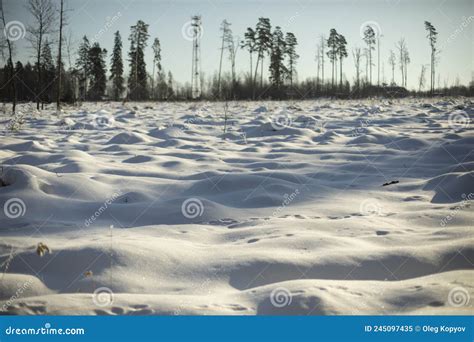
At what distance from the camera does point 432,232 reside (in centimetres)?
262

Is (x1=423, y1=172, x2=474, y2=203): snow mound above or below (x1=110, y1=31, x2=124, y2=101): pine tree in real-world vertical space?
below

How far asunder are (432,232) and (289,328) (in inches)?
62.6

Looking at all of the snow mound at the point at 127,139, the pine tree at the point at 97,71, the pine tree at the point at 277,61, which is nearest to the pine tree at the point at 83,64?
the pine tree at the point at 97,71

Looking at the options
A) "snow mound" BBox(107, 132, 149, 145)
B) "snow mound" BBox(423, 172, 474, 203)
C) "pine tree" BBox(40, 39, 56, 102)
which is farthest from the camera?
"pine tree" BBox(40, 39, 56, 102)

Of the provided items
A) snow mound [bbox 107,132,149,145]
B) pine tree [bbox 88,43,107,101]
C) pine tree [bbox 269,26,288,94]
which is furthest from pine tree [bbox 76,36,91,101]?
snow mound [bbox 107,132,149,145]

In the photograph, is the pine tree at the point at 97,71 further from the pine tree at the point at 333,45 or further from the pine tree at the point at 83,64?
the pine tree at the point at 333,45

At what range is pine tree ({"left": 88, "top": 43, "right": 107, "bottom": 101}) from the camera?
3928cm

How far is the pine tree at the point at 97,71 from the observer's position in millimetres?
39275

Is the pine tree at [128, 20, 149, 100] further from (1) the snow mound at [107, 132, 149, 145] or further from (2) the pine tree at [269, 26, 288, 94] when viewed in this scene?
(1) the snow mound at [107, 132, 149, 145]

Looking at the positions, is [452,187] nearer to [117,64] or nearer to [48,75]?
[48,75]

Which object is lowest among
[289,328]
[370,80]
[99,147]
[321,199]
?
[289,328]

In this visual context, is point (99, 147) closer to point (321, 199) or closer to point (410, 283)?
point (321, 199)

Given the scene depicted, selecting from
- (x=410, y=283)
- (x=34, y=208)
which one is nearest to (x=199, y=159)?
(x=34, y=208)

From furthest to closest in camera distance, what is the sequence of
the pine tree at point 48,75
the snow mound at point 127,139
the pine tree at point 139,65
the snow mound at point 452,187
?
the pine tree at point 139,65, the pine tree at point 48,75, the snow mound at point 127,139, the snow mound at point 452,187
